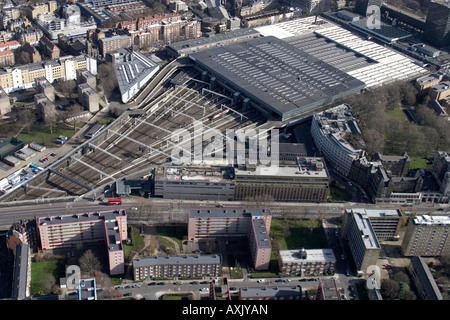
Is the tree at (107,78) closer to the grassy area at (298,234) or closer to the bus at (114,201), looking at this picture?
the bus at (114,201)

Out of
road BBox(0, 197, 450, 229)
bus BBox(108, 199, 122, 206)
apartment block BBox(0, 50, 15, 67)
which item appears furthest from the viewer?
apartment block BBox(0, 50, 15, 67)

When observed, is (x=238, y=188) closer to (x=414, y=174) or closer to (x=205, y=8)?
(x=414, y=174)

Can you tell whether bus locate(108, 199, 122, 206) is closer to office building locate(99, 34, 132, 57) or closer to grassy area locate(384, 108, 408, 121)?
office building locate(99, 34, 132, 57)

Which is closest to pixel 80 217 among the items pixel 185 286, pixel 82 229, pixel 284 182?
pixel 82 229

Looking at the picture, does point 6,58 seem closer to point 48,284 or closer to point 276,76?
point 276,76

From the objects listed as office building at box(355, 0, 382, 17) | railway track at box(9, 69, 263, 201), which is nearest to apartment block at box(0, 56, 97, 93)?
railway track at box(9, 69, 263, 201)

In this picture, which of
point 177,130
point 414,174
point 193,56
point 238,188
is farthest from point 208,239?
point 193,56
